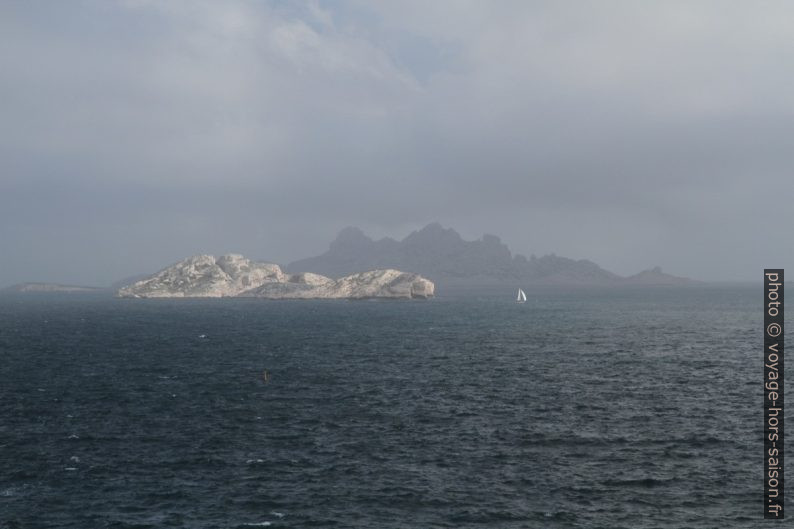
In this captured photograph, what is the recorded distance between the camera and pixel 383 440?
68.8 metres

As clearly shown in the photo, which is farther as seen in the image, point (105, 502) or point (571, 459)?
point (571, 459)

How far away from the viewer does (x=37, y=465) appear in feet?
197

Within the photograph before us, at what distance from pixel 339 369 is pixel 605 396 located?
47.0m

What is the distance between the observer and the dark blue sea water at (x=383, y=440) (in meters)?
50.1

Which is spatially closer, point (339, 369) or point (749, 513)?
point (749, 513)

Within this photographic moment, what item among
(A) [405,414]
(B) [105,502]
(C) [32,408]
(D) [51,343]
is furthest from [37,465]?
(D) [51,343]

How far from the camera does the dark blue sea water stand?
164ft

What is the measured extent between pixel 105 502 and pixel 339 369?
6505 cm

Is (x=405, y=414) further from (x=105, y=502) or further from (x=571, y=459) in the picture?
(x=105, y=502)

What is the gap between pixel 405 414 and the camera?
8019 cm

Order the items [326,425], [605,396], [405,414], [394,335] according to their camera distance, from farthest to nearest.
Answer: [394,335] → [605,396] → [405,414] → [326,425]

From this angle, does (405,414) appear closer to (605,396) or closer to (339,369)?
(605,396)

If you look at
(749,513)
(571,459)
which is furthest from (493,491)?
(749,513)

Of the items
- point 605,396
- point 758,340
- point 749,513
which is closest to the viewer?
point 749,513
